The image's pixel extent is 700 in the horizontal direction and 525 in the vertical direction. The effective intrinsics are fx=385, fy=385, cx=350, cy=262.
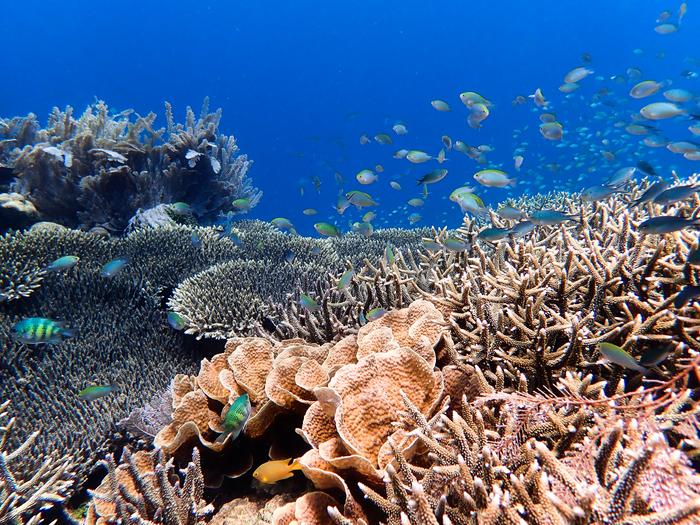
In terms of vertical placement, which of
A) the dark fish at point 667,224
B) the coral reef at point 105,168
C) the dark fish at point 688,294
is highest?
the coral reef at point 105,168

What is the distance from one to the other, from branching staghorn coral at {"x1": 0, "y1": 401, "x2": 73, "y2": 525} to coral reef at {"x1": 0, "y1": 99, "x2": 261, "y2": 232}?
702 cm

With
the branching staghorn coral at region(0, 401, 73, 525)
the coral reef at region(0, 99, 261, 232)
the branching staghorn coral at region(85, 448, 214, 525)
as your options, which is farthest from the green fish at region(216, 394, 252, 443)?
the coral reef at region(0, 99, 261, 232)

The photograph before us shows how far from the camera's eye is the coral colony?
1400 mm

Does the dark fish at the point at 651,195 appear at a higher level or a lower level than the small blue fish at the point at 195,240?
lower

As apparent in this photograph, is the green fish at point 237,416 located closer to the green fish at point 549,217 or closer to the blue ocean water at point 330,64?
the green fish at point 549,217

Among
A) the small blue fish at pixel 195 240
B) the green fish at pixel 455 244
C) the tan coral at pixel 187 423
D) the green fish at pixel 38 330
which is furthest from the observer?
the small blue fish at pixel 195 240

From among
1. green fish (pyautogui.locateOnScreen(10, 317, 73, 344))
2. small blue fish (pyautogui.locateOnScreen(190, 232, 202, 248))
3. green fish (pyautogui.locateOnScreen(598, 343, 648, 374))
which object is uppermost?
small blue fish (pyautogui.locateOnScreen(190, 232, 202, 248))

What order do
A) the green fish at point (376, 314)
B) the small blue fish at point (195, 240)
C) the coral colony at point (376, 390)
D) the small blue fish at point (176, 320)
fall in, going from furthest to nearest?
the small blue fish at point (195, 240)
the small blue fish at point (176, 320)
the green fish at point (376, 314)
the coral colony at point (376, 390)

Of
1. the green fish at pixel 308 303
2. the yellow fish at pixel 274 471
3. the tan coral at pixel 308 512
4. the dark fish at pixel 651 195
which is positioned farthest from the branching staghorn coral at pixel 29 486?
the dark fish at pixel 651 195

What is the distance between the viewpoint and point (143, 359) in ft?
14.8

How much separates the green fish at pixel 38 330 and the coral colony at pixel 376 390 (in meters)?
0.02

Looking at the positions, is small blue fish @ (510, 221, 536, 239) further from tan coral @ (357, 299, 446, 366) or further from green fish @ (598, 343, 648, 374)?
green fish @ (598, 343, 648, 374)

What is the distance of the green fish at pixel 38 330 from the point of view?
380 cm

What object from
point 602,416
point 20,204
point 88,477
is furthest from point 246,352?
point 20,204
